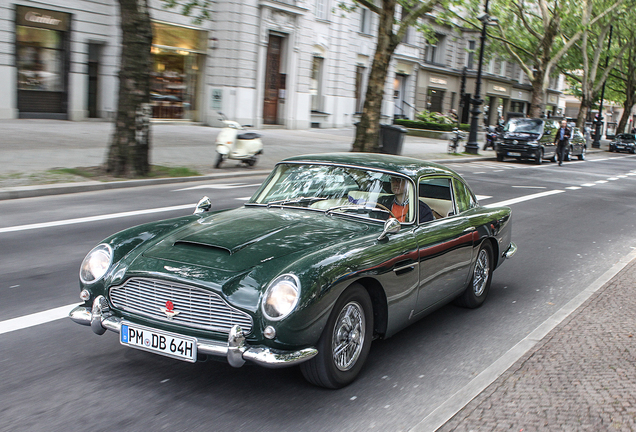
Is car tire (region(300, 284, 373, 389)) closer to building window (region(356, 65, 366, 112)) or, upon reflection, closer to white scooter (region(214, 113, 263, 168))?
white scooter (region(214, 113, 263, 168))

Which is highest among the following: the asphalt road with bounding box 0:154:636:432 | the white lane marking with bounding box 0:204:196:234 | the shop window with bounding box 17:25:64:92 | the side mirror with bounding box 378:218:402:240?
the shop window with bounding box 17:25:64:92

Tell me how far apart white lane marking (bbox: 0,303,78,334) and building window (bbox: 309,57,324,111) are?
3081cm

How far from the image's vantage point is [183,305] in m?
3.88

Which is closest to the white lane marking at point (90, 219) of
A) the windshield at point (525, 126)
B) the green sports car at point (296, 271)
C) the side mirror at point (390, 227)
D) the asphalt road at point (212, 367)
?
the asphalt road at point (212, 367)

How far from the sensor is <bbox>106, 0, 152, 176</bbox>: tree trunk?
13461 millimetres

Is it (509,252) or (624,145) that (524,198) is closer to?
(509,252)

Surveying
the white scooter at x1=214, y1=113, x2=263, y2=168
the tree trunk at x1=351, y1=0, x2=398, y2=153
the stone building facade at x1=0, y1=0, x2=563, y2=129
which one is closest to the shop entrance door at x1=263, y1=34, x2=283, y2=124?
the stone building facade at x1=0, y1=0, x2=563, y2=129

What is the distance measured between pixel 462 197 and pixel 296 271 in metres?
2.87

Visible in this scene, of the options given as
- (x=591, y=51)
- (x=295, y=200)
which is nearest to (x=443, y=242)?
(x=295, y=200)

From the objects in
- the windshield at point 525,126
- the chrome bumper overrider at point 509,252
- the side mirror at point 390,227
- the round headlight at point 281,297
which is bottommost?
the chrome bumper overrider at point 509,252

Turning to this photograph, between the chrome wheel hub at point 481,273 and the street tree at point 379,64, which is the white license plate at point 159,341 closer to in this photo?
the chrome wheel hub at point 481,273

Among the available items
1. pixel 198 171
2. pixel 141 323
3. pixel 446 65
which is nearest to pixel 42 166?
pixel 198 171

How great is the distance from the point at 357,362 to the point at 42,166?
11832 millimetres

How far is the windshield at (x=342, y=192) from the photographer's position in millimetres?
5102
